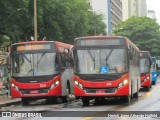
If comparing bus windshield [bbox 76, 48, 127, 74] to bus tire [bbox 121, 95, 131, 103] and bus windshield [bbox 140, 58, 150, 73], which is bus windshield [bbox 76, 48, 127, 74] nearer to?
bus tire [bbox 121, 95, 131, 103]

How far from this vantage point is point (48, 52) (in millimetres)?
23578

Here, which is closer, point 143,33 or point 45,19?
point 45,19

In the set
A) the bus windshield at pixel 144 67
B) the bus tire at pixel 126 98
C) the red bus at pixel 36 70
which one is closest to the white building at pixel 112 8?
the bus windshield at pixel 144 67

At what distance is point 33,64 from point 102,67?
13.3 ft

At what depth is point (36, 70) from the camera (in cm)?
2338

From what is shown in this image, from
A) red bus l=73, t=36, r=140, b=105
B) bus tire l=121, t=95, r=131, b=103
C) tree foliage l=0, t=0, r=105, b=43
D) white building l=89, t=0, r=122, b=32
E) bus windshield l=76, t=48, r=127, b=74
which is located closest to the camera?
red bus l=73, t=36, r=140, b=105

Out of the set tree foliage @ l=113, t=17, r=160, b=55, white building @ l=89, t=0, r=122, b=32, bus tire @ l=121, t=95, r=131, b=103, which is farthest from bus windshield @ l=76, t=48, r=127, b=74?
white building @ l=89, t=0, r=122, b=32

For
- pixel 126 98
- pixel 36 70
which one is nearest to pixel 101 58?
pixel 126 98

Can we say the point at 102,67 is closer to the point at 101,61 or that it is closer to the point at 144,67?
the point at 101,61

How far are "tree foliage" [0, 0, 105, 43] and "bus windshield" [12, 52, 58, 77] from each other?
1040cm

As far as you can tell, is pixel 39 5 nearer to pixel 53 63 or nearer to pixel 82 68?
pixel 53 63

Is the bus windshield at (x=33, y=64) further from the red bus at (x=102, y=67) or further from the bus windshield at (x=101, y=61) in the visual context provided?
the bus windshield at (x=101, y=61)

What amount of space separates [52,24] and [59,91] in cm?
2064

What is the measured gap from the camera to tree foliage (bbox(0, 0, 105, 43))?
113 feet
